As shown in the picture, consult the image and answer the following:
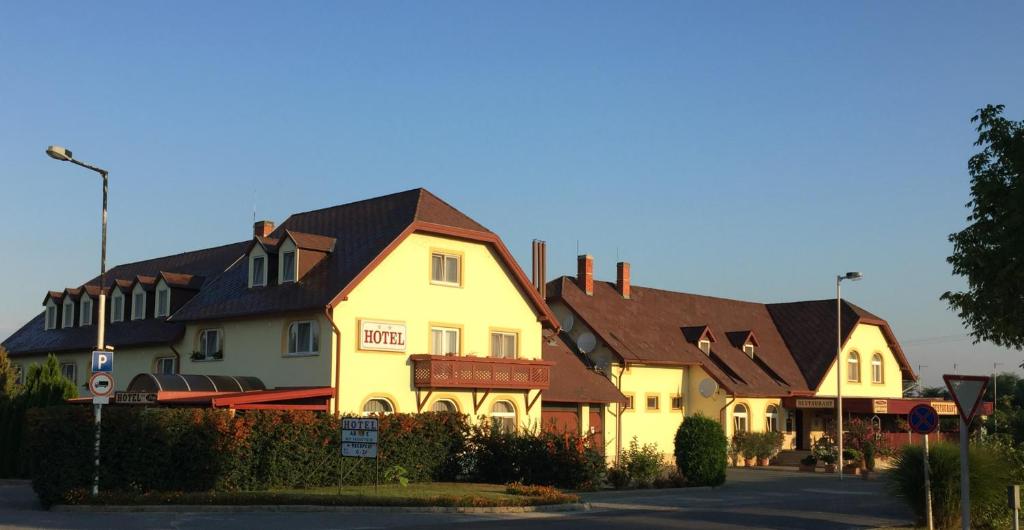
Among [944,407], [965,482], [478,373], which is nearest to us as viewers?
[965,482]

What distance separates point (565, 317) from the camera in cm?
4634

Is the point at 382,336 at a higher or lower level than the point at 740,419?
higher

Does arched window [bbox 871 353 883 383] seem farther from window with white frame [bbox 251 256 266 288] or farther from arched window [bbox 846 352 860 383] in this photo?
window with white frame [bbox 251 256 266 288]

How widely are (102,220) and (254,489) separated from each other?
7.29 metres

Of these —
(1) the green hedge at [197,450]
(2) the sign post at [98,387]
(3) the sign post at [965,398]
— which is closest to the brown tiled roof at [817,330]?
(1) the green hedge at [197,450]

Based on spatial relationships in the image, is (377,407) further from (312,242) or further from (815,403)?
(815,403)

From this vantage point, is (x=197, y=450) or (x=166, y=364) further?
(x=166, y=364)

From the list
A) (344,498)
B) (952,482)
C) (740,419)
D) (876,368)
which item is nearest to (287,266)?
(344,498)

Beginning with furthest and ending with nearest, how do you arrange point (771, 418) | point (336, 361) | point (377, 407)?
1. point (771, 418)
2. point (377, 407)
3. point (336, 361)

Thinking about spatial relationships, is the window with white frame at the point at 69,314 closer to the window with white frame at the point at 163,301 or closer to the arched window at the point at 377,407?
the window with white frame at the point at 163,301

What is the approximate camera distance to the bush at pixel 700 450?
1238 inches

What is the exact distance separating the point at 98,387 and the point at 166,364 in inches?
608

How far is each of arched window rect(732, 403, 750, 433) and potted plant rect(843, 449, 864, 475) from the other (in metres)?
5.14

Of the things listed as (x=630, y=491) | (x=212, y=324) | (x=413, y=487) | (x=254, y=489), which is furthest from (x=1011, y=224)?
(x=212, y=324)
